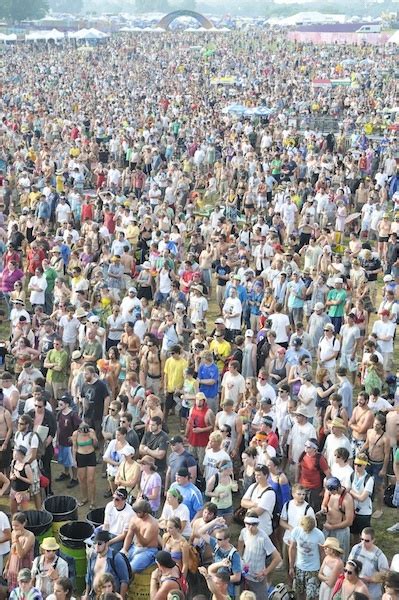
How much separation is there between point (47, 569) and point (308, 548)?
2.02m

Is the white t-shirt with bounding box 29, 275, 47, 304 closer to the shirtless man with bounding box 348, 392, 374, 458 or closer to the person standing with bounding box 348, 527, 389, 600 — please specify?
the shirtless man with bounding box 348, 392, 374, 458

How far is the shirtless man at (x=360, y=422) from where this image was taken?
32.4 ft

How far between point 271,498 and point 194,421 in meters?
1.80

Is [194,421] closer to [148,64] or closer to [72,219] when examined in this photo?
[72,219]

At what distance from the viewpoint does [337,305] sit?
1348 cm

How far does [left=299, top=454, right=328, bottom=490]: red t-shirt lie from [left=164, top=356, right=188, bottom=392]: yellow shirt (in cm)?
251

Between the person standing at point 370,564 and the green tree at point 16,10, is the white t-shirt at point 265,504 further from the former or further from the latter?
the green tree at point 16,10

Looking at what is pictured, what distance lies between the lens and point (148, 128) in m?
29.2

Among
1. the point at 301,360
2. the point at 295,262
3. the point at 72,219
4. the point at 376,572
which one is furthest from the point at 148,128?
the point at 376,572

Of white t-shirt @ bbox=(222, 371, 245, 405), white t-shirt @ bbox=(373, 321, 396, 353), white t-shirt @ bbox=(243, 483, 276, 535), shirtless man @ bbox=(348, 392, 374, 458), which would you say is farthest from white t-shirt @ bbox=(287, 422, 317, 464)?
white t-shirt @ bbox=(373, 321, 396, 353)

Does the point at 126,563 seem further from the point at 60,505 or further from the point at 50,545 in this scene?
the point at 60,505

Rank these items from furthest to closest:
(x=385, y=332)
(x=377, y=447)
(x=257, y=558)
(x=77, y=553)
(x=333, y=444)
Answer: (x=385, y=332)
(x=377, y=447)
(x=333, y=444)
(x=77, y=553)
(x=257, y=558)

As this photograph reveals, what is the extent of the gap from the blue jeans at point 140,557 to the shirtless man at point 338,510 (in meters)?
1.51

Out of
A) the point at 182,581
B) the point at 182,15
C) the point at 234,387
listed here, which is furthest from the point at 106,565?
the point at 182,15
